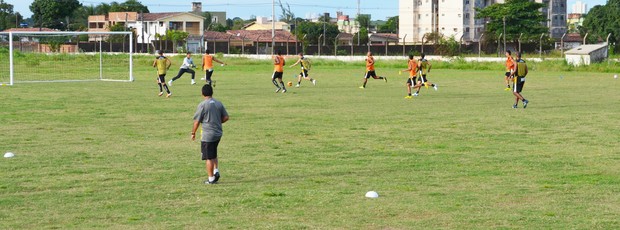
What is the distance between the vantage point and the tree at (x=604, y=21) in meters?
102

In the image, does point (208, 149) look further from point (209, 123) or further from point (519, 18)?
point (519, 18)

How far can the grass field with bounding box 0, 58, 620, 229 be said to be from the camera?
35.5 ft

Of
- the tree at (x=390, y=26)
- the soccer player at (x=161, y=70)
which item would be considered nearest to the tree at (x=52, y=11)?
the tree at (x=390, y=26)

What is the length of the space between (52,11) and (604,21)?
7514 cm

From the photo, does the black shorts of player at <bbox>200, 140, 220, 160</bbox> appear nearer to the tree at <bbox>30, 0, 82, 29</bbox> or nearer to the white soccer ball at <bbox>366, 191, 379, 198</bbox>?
the white soccer ball at <bbox>366, 191, 379, 198</bbox>

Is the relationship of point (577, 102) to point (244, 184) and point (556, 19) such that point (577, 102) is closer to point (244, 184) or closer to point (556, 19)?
point (244, 184)

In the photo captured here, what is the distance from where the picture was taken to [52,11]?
137000 mm

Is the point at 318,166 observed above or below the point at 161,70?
below

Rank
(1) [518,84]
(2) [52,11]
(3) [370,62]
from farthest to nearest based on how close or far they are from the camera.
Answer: (2) [52,11]
(3) [370,62]
(1) [518,84]

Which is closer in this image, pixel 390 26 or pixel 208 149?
pixel 208 149

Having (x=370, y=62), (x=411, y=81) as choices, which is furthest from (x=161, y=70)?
(x=370, y=62)

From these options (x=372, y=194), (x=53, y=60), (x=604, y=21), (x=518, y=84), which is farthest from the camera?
(x=604, y=21)

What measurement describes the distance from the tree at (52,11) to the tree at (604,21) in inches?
2834

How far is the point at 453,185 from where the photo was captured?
13039mm
